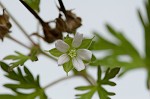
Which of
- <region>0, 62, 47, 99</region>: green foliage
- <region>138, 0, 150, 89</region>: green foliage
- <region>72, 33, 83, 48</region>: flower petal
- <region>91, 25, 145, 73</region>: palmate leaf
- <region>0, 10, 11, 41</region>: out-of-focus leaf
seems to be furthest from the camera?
<region>91, 25, 145, 73</region>: palmate leaf

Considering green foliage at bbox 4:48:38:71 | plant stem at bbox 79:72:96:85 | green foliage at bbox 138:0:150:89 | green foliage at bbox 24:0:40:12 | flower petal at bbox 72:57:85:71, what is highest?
green foliage at bbox 138:0:150:89

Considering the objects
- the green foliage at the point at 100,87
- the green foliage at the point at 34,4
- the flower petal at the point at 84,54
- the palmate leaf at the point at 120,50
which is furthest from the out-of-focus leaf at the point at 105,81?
the palmate leaf at the point at 120,50

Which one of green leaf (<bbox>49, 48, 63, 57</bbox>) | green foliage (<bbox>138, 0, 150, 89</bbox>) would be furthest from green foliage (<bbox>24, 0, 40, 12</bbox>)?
green foliage (<bbox>138, 0, 150, 89</bbox>)

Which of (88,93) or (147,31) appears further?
(147,31)

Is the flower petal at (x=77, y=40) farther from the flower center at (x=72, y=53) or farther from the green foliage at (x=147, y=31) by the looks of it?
the green foliage at (x=147, y=31)

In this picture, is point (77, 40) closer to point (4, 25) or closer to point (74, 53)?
point (74, 53)

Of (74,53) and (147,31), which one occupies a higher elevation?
(147,31)

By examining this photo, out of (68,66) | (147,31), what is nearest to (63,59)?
(68,66)

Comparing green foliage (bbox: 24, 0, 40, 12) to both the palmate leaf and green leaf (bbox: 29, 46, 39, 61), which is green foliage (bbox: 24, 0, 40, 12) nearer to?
green leaf (bbox: 29, 46, 39, 61)
